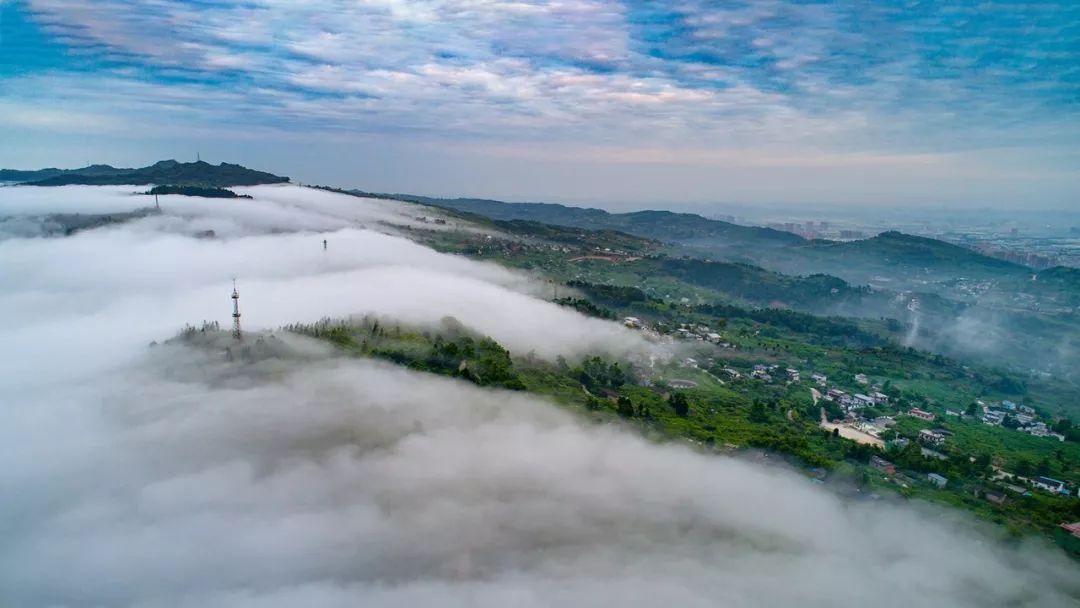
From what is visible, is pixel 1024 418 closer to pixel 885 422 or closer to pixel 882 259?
pixel 885 422

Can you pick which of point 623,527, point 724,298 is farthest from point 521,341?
point 724,298

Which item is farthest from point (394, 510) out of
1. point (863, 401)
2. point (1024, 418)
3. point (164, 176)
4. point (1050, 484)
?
point (164, 176)

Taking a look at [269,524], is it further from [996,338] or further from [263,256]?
[996,338]

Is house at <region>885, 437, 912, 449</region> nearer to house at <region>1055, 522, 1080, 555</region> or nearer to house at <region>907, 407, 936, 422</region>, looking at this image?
house at <region>907, 407, 936, 422</region>

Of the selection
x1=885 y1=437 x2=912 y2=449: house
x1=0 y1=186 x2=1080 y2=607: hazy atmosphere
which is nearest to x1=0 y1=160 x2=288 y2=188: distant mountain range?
x1=0 y1=186 x2=1080 y2=607: hazy atmosphere

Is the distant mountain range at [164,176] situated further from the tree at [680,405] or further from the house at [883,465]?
the house at [883,465]
